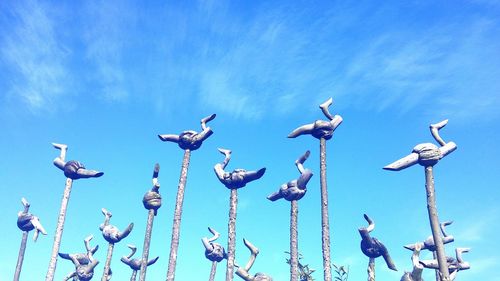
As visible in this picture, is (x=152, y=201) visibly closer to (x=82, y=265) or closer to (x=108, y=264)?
(x=108, y=264)

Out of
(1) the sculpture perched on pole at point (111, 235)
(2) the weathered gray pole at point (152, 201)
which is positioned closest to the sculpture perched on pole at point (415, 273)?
(2) the weathered gray pole at point (152, 201)

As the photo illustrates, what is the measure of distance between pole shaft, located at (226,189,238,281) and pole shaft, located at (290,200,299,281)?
2.74 m

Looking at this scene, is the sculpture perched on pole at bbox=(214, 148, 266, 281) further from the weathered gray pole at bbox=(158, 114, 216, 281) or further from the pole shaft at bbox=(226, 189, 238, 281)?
the weathered gray pole at bbox=(158, 114, 216, 281)

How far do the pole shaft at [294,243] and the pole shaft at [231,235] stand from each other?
8.97ft

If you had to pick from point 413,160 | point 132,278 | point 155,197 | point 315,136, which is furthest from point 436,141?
point 132,278

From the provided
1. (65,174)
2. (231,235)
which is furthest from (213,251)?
(65,174)

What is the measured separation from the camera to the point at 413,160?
16125mm

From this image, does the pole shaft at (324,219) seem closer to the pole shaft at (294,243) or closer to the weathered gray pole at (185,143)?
the pole shaft at (294,243)

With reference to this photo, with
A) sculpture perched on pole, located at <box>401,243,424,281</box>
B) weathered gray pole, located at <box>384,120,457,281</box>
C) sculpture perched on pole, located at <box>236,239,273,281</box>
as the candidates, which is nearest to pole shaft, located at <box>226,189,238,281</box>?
sculpture perched on pole, located at <box>236,239,273,281</box>

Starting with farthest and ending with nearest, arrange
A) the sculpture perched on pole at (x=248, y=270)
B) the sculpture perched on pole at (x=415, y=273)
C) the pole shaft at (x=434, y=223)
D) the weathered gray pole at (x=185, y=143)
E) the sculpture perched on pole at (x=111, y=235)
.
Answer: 1. the sculpture perched on pole at (x=111, y=235)
2. the weathered gray pole at (x=185, y=143)
3. the sculpture perched on pole at (x=248, y=270)
4. the pole shaft at (x=434, y=223)
5. the sculpture perched on pole at (x=415, y=273)

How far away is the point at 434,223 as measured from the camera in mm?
15234

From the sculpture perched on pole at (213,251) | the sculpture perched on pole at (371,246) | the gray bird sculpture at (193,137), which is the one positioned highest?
the gray bird sculpture at (193,137)

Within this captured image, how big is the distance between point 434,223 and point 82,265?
20937mm

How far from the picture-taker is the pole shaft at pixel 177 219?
2005cm
